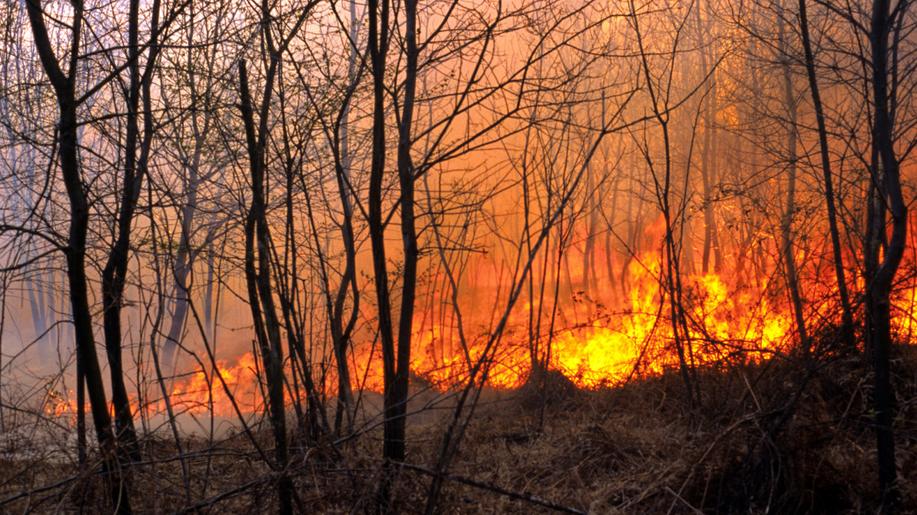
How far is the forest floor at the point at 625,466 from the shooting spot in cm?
353

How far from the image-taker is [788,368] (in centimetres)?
448

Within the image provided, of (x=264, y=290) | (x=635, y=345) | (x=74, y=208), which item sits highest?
(x=74, y=208)

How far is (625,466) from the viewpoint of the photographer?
16.5 feet

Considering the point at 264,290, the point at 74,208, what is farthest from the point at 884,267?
the point at 74,208

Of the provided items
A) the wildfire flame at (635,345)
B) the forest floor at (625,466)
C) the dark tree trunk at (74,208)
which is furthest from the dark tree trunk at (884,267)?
the dark tree trunk at (74,208)

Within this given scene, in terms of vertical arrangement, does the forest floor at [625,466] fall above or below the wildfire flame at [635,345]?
below

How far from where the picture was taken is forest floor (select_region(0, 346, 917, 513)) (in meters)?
3.53

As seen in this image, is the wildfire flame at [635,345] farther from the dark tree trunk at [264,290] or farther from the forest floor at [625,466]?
the forest floor at [625,466]

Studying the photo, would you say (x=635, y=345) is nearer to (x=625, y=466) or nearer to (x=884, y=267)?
(x=625, y=466)

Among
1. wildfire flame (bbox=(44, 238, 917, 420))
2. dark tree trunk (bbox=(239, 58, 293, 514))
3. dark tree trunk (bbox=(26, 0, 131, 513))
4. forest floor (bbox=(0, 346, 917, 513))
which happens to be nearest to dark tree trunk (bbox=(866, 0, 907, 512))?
forest floor (bbox=(0, 346, 917, 513))

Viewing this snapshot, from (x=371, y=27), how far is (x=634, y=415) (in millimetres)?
4259

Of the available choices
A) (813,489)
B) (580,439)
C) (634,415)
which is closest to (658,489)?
(813,489)

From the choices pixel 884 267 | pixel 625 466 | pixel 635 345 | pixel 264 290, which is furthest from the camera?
pixel 635 345

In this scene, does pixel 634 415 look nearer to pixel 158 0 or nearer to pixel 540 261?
pixel 158 0
